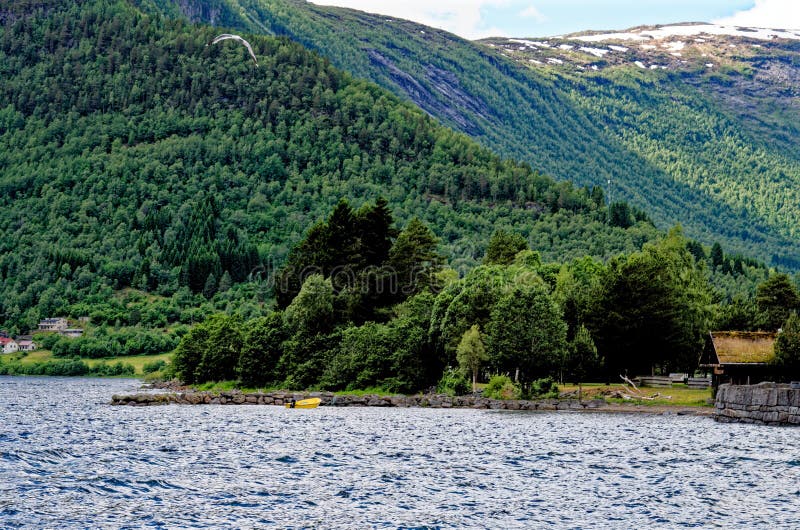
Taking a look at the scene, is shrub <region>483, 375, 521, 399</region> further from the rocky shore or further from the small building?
the small building

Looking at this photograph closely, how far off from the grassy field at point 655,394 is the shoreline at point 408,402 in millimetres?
1372

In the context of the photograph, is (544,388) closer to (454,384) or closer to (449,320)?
(454,384)

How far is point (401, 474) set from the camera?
48781 millimetres

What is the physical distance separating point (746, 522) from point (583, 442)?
84.4 feet

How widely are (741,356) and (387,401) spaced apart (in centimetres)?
3520

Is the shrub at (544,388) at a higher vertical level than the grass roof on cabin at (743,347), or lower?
lower

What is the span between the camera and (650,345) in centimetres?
10600

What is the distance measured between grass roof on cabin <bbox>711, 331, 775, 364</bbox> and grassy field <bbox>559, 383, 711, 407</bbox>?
4.19 meters

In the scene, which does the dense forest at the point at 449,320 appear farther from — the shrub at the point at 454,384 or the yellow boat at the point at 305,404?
the yellow boat at the point at 305,404

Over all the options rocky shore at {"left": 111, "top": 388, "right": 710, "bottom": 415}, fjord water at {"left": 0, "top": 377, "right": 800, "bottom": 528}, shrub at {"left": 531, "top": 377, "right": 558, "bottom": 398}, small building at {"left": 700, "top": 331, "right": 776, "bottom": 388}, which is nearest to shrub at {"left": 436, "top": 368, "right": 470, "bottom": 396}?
rocky shore at {"left": 111, "top": 388, "right": 710, "bottom": 415}

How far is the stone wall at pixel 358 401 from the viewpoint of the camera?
95625mm

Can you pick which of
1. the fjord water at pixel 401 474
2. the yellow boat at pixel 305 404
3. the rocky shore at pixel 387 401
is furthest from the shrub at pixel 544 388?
the yellow boat at pixel 305 404

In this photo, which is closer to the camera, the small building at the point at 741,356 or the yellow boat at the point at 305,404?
the small building at the point at 741,356

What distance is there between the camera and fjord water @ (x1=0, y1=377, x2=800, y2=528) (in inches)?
1489
